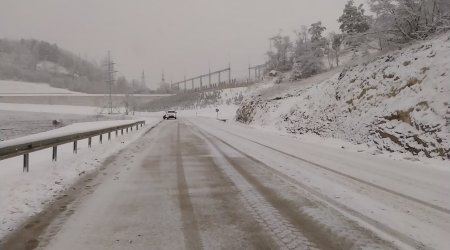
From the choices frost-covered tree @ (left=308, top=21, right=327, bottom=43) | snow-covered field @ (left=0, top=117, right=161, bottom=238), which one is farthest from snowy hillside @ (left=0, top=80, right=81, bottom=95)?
snow-covered field @ (left=0, top=117, right=161, bottom=238)

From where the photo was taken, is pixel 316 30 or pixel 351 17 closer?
pixel 351 17

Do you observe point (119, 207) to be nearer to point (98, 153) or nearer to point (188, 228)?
point (188, 228)

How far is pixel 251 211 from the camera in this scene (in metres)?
6.13

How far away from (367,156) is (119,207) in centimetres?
948

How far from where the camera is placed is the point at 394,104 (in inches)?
615

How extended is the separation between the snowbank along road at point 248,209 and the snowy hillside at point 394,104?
2.76 meters

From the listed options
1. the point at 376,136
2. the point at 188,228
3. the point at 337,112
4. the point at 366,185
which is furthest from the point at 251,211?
the point at 337,112

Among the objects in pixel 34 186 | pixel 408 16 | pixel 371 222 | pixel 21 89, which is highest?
pixel 21 89

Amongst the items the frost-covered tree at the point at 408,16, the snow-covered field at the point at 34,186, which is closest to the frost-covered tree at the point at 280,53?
the frost-covered tree at the point at 408,16

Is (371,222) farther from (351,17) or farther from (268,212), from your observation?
(351,17)

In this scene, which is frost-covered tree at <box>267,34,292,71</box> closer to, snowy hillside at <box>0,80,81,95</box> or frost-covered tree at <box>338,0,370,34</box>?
frost-covered tree at <box>338,0,370,34</box>

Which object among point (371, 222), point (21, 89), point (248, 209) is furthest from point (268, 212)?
point (21, 89)

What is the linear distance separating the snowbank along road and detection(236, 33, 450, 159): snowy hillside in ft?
9.06

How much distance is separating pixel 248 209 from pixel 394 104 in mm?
11375
